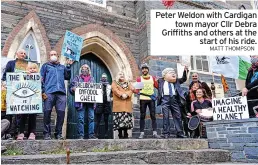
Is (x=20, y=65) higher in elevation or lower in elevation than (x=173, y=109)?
higher

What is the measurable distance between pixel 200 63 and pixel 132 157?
7.28 meters

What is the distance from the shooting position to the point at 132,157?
4234 millimetres

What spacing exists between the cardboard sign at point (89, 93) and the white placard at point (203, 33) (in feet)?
5.35

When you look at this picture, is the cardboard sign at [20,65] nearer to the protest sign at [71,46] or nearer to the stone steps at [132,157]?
the protest sign at [71,46]

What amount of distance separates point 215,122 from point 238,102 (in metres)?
0.63

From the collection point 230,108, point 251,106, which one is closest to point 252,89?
point 251,106

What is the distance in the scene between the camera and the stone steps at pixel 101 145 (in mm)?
4270

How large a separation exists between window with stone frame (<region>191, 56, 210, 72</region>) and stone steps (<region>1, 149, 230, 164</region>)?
5.62 m

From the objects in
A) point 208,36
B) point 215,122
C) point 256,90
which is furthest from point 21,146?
point 256,90

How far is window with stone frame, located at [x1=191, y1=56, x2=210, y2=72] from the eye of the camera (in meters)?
10.5

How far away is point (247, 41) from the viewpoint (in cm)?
589

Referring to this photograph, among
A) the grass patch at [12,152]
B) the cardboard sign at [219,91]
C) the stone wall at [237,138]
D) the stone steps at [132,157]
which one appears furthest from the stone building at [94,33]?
the stone steps at [132,157]

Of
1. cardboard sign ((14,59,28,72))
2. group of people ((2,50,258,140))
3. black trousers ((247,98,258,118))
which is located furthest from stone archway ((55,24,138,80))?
black trousers ((247,98,258,118))

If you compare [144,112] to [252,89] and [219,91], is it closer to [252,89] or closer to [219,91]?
[252,89]
